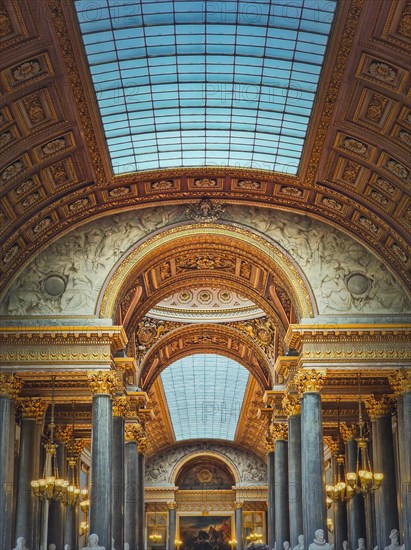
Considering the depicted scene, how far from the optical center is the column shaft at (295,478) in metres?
32.0

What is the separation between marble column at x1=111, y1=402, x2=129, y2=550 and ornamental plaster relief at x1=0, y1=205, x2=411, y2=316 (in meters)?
4.68

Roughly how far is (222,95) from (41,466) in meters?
19.5

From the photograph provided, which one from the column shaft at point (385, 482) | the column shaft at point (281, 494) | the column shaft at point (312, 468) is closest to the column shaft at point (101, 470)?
the column shaft at point (312, 468)

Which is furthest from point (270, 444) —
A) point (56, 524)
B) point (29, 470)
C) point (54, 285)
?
point (54, 285)

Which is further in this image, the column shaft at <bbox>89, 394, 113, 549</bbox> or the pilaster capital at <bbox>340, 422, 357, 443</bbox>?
the pilaster capital at <bbox>340, 422, 357, 443</bbox>

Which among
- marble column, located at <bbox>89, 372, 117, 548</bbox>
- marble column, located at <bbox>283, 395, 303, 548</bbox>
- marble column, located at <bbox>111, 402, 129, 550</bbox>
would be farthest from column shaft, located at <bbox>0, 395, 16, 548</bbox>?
marble column, located at <bbox>283, 395, 303, 548</bbox>

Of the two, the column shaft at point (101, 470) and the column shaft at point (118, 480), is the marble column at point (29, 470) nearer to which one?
the column shaft at point (118, 480)

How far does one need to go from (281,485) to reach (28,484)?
12282 millimetres

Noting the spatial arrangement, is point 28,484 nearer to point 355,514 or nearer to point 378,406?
point 378,406

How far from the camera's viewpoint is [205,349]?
145 feet

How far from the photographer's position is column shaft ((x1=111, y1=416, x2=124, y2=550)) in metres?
31.2

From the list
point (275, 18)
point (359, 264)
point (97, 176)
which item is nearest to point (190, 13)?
point (275, 18)

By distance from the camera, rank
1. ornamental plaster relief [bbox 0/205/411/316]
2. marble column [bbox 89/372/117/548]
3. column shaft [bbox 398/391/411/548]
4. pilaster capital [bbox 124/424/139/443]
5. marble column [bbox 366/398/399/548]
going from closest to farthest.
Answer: column shaft [bbox 398/391/411/548]
marble column [bbox 89/372/117/548]
ornamental plaster relief [bbox 0/205/411/316]
marble column [bbox 366/398/399/548]
pilaster capital [bbox 124/424/139/443]

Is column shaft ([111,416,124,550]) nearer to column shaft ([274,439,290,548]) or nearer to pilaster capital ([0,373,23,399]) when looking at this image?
pilaster capital ([0,373,23,399])
